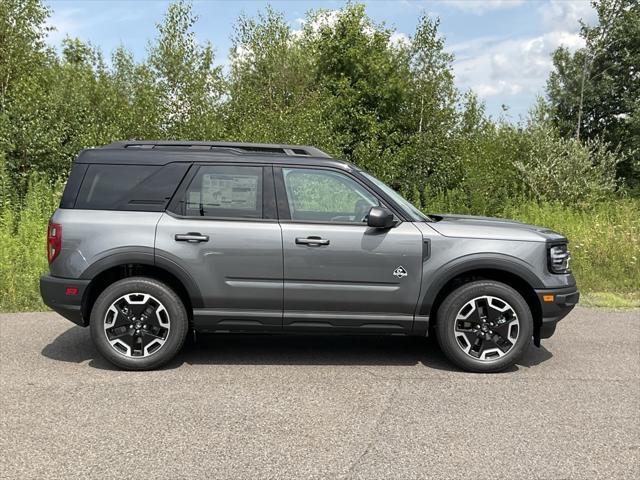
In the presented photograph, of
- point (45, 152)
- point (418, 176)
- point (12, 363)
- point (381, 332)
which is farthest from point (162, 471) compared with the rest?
point (418, 176)

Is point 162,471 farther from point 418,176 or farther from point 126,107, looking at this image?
point 418,176

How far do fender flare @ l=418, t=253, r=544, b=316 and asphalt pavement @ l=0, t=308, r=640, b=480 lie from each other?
27.4 inches

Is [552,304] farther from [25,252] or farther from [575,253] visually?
[25,252]

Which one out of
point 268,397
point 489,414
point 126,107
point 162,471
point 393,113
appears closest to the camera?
point 162,471

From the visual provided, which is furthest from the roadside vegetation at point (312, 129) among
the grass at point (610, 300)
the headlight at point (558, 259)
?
the headlight at point (558, 259)

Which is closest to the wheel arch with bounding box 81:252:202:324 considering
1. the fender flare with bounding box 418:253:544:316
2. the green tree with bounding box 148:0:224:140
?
the fender flare with bounding box 418:253:544:316

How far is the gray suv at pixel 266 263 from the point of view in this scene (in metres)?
4.91

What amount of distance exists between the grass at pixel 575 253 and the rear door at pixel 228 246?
350 cm

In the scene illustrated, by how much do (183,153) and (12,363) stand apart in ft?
7.91

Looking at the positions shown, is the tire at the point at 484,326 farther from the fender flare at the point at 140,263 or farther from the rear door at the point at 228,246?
the fender flare at the point at 140,263

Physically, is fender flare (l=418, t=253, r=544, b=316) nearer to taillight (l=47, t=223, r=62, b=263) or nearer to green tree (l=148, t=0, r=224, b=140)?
taillight (l=47, t=223, r=62, b=263)

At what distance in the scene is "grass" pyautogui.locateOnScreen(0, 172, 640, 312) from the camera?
25.8ft

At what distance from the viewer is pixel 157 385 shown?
4.61 m

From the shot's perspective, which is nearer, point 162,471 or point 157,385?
point 162,471
